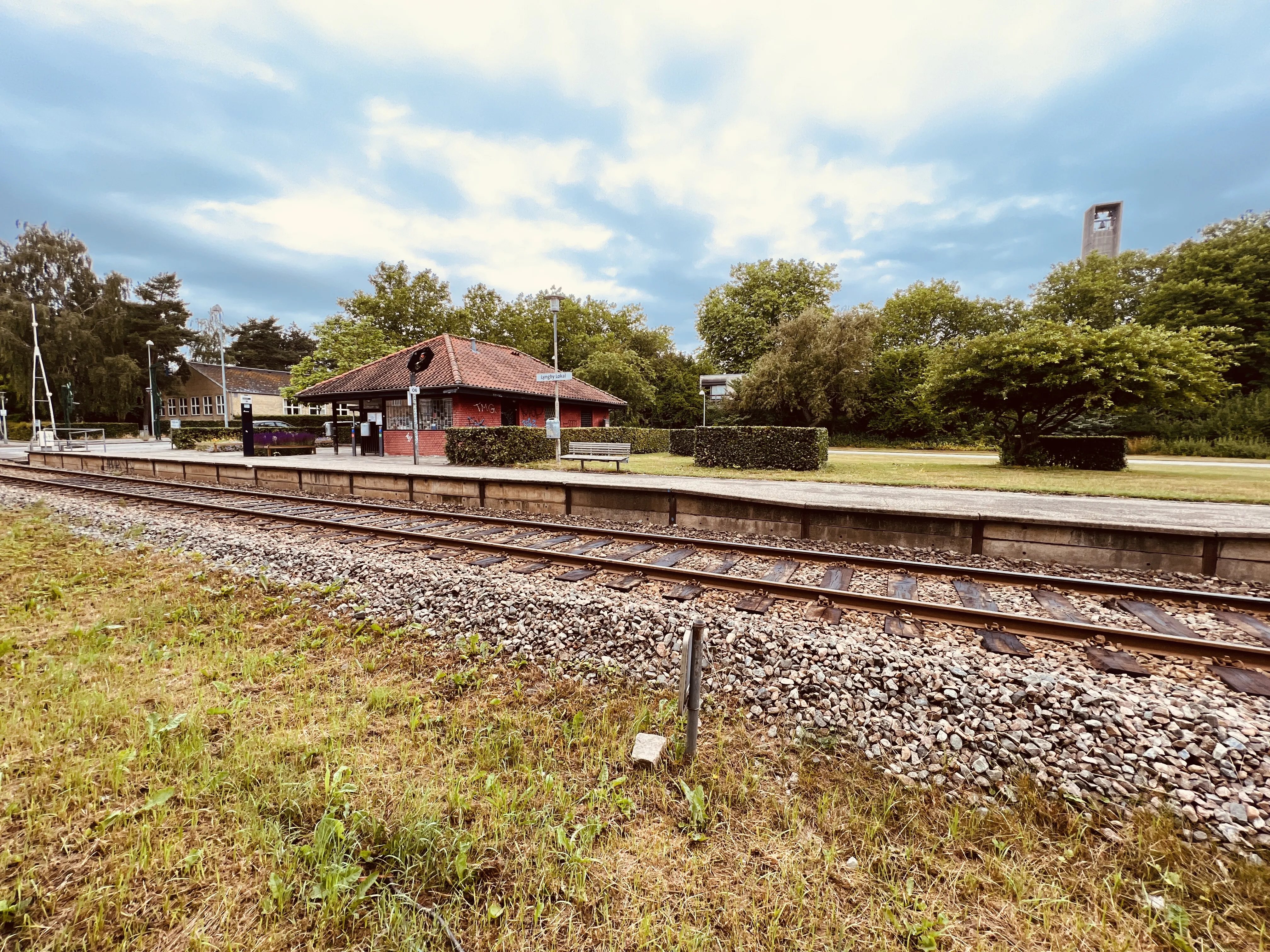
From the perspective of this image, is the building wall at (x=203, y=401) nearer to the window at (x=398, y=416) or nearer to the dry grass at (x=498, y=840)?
the window at (x=398, y=416)

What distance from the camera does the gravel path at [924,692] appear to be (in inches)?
107

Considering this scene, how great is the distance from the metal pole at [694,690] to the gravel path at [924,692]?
0.63 metres

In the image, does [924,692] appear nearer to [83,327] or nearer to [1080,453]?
[1080,453]

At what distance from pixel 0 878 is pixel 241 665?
199 cm

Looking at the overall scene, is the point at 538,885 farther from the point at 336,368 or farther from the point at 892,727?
the point at 336,368

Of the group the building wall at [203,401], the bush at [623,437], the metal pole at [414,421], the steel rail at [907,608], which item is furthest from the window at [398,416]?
the building wall at [203,401]

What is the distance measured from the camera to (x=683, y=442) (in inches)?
984

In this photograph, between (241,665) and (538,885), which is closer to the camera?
(538,885)

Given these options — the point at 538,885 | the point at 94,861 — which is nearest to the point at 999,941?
the point at 538,885

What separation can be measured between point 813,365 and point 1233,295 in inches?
1017

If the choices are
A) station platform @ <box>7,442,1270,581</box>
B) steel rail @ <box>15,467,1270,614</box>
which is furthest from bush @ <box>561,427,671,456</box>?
steel rail @ <box>15,467,1270,614</box>

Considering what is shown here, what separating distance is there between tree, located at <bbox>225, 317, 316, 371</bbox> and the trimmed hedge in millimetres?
79883

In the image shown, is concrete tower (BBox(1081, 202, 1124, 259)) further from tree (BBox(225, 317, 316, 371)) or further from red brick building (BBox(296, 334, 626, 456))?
tree (BBox(225, 317, 316, 371))

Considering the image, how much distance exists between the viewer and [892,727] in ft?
10.5
